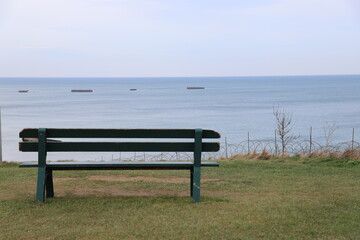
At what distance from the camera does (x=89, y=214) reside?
20.5 ft

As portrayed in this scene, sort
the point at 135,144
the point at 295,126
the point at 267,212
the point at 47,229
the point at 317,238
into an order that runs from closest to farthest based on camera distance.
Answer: the point at 317,238 < the point at 47,229 < the point at 267,212 < the point at 135,144 < the point at 295,126

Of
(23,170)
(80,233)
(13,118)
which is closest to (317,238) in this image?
(80,233)

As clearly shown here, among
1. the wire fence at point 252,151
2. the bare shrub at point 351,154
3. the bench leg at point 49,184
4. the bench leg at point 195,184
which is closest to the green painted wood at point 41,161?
the bench leg at point 49,184

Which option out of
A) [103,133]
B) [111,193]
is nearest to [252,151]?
[111,193]

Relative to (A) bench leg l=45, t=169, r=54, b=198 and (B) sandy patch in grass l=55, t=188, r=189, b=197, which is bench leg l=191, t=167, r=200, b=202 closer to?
(B) sandy patch in grass l=55, t=188, r=189, b=197

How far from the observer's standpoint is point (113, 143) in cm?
694

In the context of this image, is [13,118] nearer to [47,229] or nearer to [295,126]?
[295,126]

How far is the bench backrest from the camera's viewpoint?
6.89 m

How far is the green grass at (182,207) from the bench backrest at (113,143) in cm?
69

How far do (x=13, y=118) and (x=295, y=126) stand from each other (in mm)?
38082

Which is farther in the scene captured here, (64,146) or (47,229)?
(64,146)

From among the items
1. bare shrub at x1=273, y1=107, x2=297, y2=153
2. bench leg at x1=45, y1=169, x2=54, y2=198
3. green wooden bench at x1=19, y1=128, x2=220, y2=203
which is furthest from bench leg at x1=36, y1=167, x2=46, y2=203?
bare shrub at x1=273, y1=107, x2=297, y2=153

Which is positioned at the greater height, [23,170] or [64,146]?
[64,146]

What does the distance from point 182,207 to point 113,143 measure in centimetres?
124
